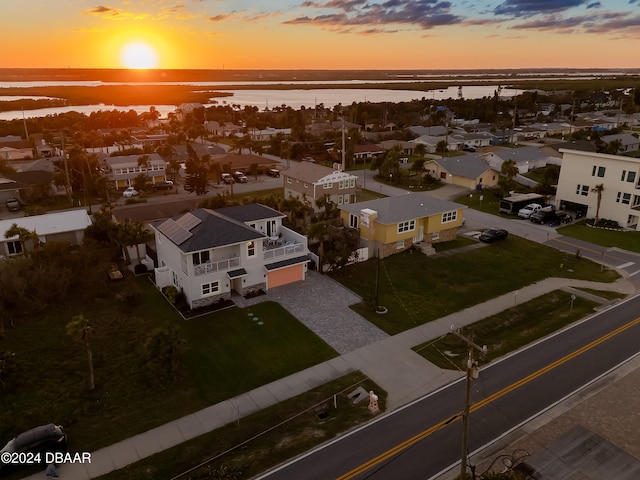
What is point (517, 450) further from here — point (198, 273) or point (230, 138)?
point (230, 138)

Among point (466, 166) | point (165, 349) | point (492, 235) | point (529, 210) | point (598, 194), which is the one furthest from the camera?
point (466, 166)

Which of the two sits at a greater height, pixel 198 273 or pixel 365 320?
pixel 198 273

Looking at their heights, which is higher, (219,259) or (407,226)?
(219,259)

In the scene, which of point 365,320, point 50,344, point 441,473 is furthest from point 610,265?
point 50,344

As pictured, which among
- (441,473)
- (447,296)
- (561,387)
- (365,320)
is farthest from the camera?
(447,296)

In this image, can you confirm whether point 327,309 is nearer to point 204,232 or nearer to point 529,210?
point 204,232

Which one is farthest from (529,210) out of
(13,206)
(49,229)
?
(13,206)

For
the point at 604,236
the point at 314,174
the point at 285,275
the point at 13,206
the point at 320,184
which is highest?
the point at 314,174
